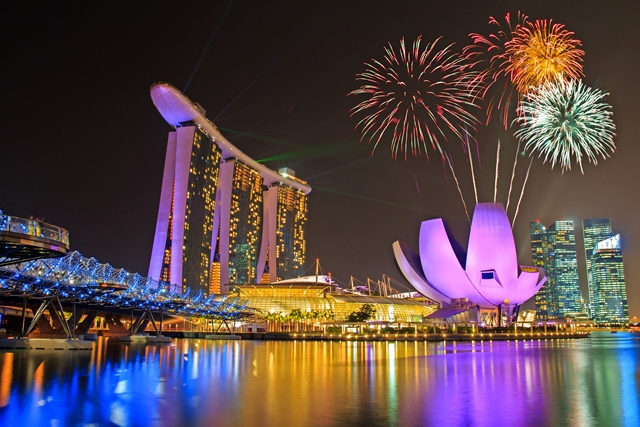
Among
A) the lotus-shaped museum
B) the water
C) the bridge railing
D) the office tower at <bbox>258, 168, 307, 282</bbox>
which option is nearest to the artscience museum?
the lotus-shaped museum

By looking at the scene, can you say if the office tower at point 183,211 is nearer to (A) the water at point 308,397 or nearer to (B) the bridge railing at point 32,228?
(B) the bridge railing at point 32,228

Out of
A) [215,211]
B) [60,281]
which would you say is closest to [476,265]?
[215,211]

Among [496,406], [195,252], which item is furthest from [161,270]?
[496,406]

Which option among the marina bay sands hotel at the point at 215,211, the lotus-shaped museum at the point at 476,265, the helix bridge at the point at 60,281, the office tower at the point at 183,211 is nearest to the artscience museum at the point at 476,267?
the lotus-shaped museum at the point at 476,265

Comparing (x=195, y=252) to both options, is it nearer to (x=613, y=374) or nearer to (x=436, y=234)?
(x=436, y=234)

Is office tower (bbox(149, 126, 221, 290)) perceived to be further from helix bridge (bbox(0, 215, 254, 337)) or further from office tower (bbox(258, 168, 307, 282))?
office tower (bbox(258, 168, 307, 282))

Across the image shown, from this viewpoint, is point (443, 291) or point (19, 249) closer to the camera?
point (19, 249)
